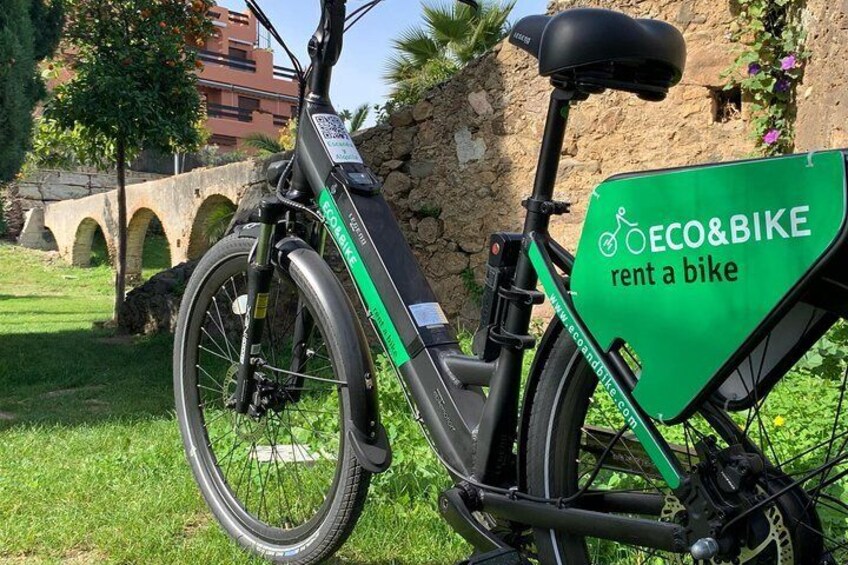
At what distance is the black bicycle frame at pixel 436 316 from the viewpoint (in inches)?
62.6

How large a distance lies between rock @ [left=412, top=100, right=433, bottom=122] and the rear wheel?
15.4 ft

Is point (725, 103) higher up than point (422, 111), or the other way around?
point (422, 111)

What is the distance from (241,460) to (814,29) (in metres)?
3.55

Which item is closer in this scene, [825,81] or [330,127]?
[330,127]

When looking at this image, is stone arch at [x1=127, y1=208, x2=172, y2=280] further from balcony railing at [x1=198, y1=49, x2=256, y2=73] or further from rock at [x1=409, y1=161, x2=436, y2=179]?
balcony railing at [x1=198, y1=49, x2=256, y2=73]

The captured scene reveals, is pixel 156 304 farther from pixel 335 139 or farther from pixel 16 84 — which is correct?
pixel 335 139

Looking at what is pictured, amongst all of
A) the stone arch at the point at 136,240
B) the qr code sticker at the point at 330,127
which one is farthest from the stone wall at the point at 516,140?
the stone arch at the point at 136,240

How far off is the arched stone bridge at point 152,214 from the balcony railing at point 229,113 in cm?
1576

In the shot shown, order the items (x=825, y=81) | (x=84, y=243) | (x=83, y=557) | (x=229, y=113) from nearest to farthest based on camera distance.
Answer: (x=83, y=557) → (x=825, y=81) → (x=84, y=243) → (x=229, y=113)

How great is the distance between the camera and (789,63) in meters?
4.55

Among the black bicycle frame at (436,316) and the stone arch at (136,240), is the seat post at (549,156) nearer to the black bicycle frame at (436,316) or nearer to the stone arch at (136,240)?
the black bicycle frame at (436,316)

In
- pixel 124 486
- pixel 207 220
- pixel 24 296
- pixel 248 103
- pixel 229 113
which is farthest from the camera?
pixel 248 103

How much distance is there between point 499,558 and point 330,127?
1207mm

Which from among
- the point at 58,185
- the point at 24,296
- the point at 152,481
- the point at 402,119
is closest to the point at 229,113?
the point at 58,185
